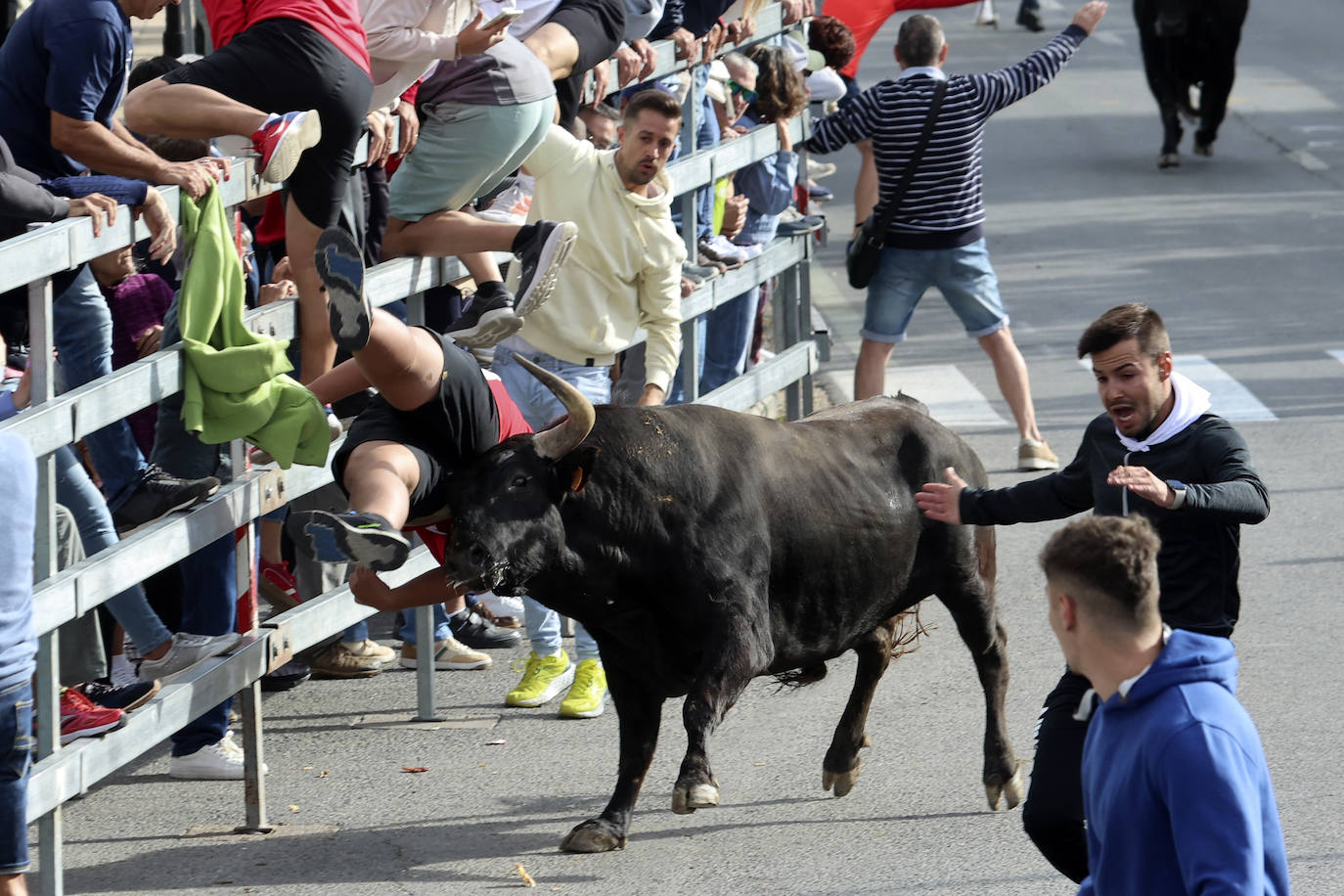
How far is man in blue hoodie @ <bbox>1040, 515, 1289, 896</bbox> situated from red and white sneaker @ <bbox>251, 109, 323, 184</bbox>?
2981mm

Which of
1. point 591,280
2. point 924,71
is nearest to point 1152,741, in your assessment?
point 591,280

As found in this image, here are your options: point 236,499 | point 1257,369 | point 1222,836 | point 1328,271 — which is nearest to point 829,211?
point 1328,271

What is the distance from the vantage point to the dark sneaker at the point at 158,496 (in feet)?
19.3

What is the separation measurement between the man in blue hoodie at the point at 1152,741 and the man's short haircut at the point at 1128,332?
4.26ft

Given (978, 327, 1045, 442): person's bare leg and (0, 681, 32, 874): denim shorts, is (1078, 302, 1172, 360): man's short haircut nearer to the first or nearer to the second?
(0, 681, 32, 874): denim shorts

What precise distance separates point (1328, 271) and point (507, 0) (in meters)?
10.5

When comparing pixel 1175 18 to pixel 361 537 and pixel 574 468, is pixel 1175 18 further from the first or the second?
pixel 361 537

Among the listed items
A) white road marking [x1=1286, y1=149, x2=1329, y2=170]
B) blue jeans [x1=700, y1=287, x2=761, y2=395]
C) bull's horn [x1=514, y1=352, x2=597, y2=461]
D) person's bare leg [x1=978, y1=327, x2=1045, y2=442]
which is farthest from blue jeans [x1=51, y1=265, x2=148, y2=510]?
white road marking [x1=1286, y1=149, x2=1329, y2=170]

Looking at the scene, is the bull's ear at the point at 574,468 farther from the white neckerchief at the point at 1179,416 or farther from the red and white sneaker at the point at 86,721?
the white neckerchief at the point at 1179,416

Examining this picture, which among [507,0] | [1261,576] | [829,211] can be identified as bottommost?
[829,211]

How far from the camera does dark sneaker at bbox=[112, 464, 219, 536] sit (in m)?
5.89

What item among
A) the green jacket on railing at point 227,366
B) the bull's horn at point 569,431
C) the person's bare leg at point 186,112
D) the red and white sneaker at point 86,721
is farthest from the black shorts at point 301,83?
the red and white sneaker at point 86,721

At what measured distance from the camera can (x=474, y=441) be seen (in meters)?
5.78

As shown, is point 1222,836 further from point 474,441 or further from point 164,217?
point 164,217
